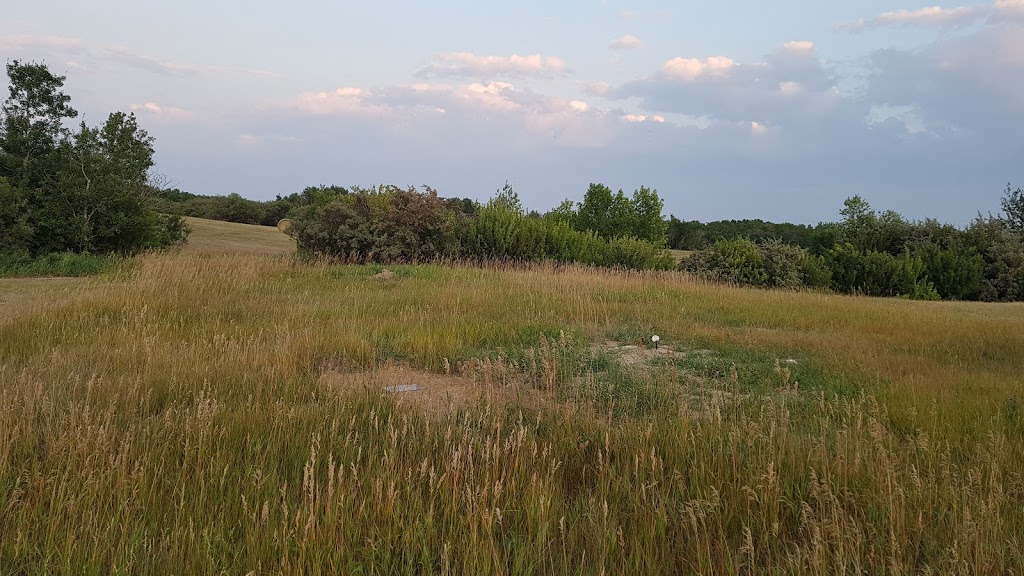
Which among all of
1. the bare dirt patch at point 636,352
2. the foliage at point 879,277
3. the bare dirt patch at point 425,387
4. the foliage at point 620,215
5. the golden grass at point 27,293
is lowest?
the golden grass at point 27,293

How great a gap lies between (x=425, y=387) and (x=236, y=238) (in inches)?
1432

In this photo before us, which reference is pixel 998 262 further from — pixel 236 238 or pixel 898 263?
pixel 236 238

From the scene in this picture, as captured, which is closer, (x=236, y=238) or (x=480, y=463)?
(x=480, y=463)

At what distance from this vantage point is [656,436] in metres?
3.70

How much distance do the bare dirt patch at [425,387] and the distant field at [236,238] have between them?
27703 mm

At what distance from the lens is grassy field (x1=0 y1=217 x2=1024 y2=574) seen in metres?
2.38

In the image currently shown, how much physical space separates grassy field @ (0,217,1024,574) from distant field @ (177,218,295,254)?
26.4m

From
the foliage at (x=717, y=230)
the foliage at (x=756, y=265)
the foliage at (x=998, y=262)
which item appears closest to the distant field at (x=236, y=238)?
the foliage at (x=756, y=265)

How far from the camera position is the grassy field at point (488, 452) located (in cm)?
238

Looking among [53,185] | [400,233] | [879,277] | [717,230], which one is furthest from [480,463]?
[717,230]

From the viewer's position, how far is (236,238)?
3691 cm

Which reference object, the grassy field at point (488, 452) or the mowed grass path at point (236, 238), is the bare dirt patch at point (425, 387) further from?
the mowed grass path at point (236, 238)

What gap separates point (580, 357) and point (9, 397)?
16.2ft

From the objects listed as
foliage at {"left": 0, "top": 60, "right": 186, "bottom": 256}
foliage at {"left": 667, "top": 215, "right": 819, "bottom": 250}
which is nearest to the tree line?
foliage at {"left": 0, "top": 60, "right": 186, "bottom": 256}
